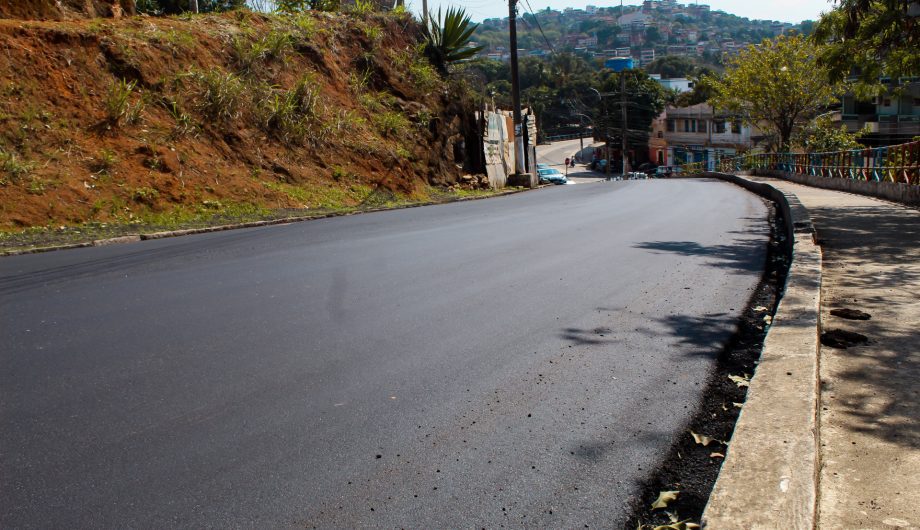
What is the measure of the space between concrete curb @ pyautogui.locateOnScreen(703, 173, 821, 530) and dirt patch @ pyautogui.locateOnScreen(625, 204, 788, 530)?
0.58ft

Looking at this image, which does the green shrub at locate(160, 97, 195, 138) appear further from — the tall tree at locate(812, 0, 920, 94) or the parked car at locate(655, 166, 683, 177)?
the parked car at locate(655, 166, 683, 177)

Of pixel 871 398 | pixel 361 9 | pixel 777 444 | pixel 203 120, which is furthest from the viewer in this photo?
pixel 361 9

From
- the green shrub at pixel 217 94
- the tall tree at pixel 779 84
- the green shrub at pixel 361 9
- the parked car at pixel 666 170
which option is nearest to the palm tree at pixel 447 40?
the green shrub at pixel 361 9

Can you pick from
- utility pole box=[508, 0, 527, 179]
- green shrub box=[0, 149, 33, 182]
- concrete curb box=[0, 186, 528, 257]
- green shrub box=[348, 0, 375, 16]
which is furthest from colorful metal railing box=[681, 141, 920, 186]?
green shrub box=[0, 149, 33, 182]

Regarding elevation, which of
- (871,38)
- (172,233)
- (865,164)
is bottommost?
(172,233)

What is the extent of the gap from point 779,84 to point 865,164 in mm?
23966

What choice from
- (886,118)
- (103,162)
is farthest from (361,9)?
(886,118)

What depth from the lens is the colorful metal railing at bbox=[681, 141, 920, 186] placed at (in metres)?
17.0

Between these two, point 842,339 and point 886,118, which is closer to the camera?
point 842,339

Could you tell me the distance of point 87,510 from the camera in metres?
3.19

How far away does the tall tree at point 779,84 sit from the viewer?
139 ft

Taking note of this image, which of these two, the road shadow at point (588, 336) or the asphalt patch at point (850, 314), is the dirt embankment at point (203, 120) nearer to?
the road shadow at point (588, 336)

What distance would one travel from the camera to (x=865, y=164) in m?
20.9

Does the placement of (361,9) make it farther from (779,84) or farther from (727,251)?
(779,84)
